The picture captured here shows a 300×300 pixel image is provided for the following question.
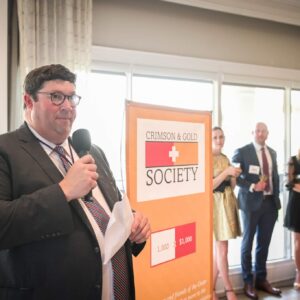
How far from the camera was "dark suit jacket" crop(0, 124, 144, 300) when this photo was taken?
3.45 feet

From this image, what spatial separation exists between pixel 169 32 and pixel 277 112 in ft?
5.47

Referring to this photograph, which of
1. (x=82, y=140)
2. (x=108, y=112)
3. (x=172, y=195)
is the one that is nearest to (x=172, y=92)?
(x=108, y=112)

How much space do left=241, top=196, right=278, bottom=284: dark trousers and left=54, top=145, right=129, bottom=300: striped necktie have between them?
93.9 inches

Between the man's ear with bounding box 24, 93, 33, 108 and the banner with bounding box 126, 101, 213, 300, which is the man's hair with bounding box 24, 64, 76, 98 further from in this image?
the banner with bounding box 126, 101, 213, 300

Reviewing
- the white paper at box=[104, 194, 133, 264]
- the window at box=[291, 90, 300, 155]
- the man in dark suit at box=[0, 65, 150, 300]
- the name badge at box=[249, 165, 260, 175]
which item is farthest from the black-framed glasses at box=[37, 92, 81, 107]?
the window at box=[291, 90, 300, 155]

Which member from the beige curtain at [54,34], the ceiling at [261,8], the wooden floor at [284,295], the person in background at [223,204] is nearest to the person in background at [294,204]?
the wooden floor at [284,295]

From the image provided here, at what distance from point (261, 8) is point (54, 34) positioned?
2.28m

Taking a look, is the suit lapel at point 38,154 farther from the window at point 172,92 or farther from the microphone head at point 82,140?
the window at point 172,92

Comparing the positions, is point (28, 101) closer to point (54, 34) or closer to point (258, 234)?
point (54, 34)

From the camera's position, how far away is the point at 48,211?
1.06 meters

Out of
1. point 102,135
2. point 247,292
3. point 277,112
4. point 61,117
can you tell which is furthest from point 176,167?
point 277,112

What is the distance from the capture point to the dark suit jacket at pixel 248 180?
3.50 metres

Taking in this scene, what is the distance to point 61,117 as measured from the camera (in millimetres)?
1258

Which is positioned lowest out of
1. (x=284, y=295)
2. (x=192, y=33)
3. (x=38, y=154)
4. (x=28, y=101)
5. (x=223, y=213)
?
(x=284, y=295)
